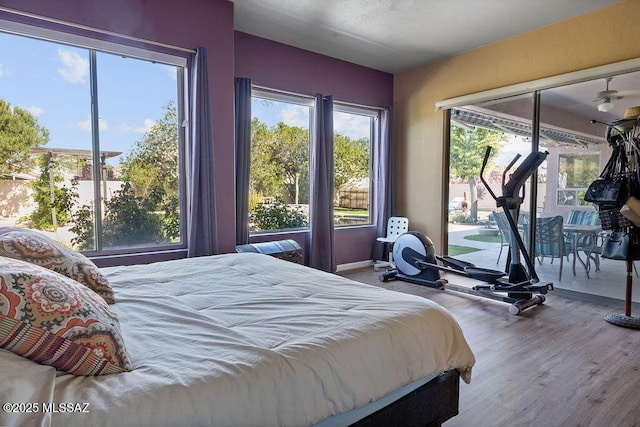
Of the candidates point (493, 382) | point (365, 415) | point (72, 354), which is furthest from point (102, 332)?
point (493, 382)

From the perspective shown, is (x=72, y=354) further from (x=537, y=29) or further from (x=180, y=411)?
(x=537, y=29)

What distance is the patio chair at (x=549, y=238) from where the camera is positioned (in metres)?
4.06

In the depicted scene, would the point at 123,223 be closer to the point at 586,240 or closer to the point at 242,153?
the point at 242,153

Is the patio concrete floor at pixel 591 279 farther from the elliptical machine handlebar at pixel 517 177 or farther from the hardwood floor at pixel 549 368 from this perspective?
the elliptical machine handlebar at pixel 517 177

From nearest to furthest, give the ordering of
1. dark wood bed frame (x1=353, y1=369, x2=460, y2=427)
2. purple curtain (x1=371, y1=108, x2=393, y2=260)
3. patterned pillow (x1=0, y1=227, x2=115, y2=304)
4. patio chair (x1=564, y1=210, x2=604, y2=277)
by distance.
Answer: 1. dark wood bed frame (x1=353, y1=369, x2=460, y2=427)
2. patterned pillow (x1=0, y1=227, x2=115, y2=304)
3. patio chair (x1=564, y1=210, x2=604, y2=277)
4. purple curtain (x1=371, y1=108, x2=393, y2=260)

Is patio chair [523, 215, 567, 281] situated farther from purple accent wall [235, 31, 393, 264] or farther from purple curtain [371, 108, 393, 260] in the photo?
purple accent wall [235, 31, 393, 264]

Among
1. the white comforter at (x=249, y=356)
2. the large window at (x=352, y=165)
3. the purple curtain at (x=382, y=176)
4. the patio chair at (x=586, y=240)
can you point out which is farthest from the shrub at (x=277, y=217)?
the patio chair at (x=586, y=240)

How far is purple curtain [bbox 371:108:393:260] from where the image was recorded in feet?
18.0

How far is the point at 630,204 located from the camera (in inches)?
117

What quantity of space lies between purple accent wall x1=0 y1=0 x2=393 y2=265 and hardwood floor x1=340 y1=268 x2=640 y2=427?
8.07 feet

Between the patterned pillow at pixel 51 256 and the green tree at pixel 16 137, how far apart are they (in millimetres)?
1747

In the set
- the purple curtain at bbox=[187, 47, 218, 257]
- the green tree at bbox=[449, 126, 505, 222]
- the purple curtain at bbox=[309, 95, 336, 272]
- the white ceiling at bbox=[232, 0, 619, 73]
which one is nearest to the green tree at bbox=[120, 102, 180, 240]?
the purple curtain at bbox=[187, 47, 218, 257]

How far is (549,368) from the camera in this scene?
7.77 feet

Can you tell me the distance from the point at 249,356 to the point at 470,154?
182 inches
